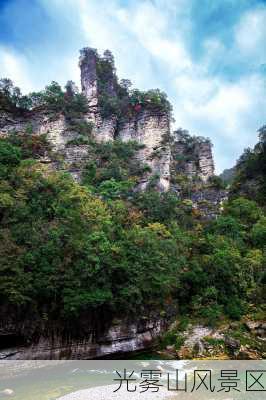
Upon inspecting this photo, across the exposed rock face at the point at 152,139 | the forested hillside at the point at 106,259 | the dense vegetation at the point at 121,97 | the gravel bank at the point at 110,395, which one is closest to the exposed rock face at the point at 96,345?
the forested hillside at the point at 106,259

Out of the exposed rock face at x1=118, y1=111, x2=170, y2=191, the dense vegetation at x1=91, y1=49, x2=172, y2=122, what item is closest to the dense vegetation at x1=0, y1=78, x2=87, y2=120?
the dense vegetation at x1=91, y1=49, x2=172, y2=122

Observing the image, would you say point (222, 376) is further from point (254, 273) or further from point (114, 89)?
point (114, 89)

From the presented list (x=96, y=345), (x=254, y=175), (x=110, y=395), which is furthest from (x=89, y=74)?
(x=110, y=395)

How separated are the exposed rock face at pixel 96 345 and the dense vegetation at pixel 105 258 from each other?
88cm

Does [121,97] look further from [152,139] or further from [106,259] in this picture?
[106,259]

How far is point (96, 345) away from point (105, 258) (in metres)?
3.79

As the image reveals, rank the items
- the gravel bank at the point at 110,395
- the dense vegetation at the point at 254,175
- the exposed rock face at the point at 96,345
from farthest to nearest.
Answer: the dense vegetation at the point at 254,175 → the exposed rock face at the point at 96,345 → the gravel bank at the point at 110,395

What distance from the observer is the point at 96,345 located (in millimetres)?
15273

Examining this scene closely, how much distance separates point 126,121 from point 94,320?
25.8m

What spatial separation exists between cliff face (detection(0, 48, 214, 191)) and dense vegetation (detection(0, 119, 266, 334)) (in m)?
8.25

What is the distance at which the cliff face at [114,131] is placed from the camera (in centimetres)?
3288

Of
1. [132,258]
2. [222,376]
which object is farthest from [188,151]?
[222,376]

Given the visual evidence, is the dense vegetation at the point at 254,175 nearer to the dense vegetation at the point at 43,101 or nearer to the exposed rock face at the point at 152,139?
the exposed rock face at the point at 152,139

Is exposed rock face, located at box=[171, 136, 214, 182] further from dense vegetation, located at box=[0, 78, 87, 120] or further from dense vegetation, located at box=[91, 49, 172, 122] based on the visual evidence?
dense vegetation, located at box=[0, 78, 87, 120]
